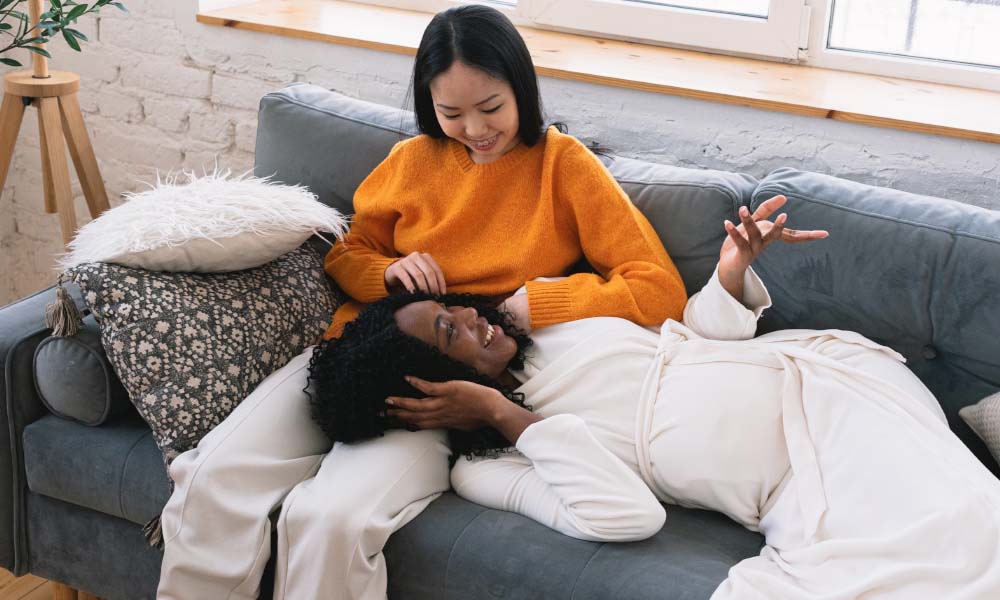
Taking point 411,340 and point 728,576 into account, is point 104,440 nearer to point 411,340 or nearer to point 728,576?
point 411,340

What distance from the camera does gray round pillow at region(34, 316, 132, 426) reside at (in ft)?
5.63

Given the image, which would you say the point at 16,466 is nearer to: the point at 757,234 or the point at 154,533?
the point at 154,533

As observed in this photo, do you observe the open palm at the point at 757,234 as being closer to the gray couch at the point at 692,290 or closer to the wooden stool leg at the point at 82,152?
the gray couch at the point at 692,290

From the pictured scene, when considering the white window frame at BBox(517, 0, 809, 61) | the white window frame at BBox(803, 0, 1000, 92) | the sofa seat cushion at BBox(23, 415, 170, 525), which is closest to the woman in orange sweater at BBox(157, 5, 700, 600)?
the sofa seat cushion at BBox(23, 415, 170, 525)

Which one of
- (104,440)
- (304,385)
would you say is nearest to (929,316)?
(304,385)

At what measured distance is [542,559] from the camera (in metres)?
1.47

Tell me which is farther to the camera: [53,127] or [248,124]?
[248,124]

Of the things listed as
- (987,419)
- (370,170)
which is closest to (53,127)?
(370,170)

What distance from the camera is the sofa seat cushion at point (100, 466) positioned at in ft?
5.53

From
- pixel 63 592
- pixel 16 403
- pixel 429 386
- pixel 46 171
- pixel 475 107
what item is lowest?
pixel 63 592

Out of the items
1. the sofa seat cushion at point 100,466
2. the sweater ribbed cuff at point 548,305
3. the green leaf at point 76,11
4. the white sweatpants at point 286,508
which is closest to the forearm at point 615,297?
the sweater ribbed cuff at point 548,305

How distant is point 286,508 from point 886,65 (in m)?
1.72

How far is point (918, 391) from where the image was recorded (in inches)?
64.7

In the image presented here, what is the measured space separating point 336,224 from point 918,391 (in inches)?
43.1
